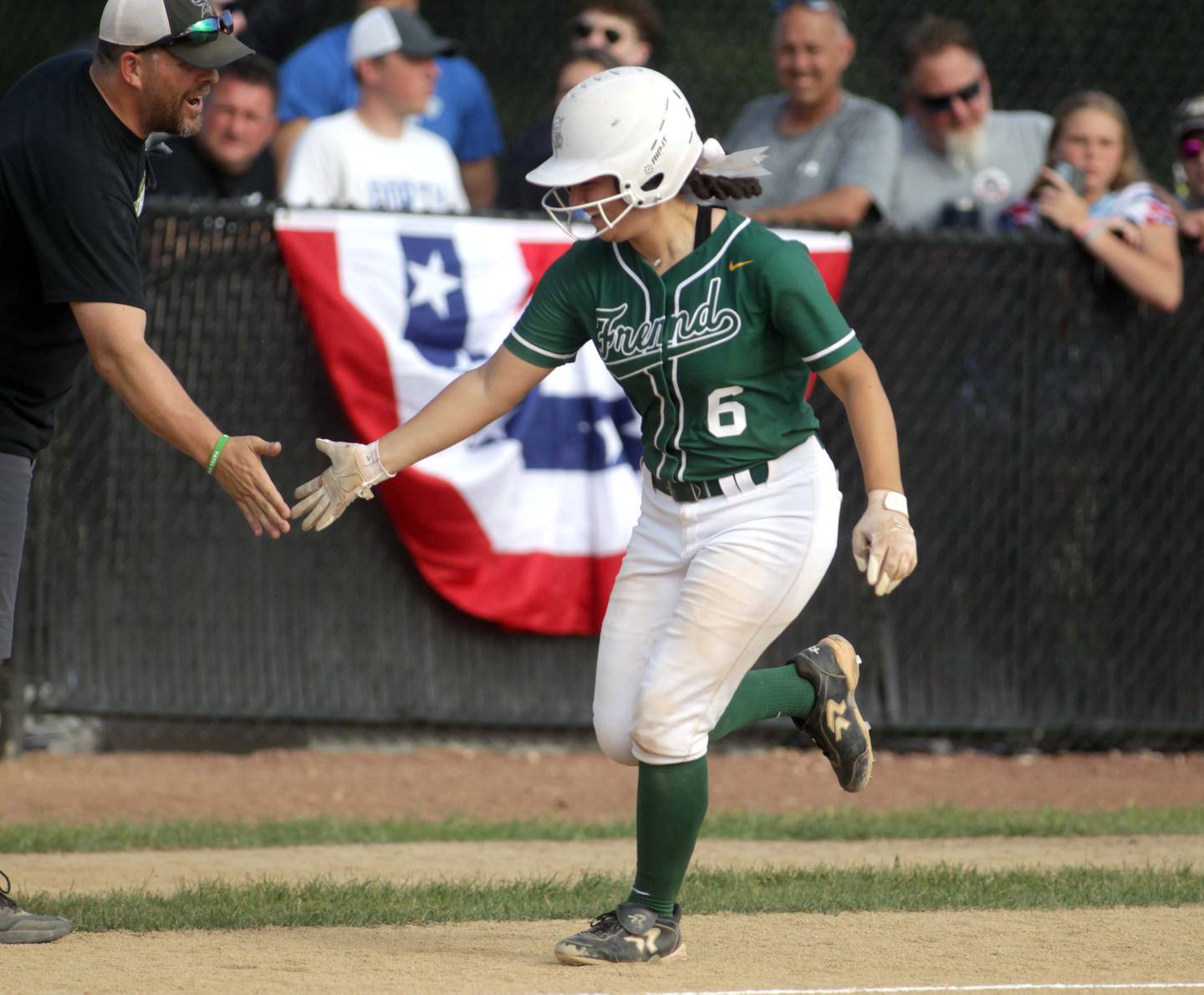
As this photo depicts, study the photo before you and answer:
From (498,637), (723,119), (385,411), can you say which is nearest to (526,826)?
(498,637)

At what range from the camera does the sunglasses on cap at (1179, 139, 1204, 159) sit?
8.06 m

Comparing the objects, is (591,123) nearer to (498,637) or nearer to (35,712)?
(498,637)

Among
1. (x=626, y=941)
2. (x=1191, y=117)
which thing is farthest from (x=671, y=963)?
(x=1191, y=117)

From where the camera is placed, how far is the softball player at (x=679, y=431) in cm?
417

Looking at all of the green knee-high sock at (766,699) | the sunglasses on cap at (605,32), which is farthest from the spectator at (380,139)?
the green knee-high sock at (766,699)

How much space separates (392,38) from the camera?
8.03 m

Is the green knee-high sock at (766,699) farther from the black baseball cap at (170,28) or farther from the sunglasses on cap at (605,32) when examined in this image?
the sunglasses on cap at (605,32)

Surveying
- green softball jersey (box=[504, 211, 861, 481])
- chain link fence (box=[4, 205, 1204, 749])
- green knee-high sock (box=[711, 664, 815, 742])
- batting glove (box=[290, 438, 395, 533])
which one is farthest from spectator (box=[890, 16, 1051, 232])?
batting glove (box=[290, 438, 395, 533])

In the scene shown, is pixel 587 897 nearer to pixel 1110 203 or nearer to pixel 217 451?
pixel 217 451

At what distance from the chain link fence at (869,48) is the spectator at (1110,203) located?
7.44 feet

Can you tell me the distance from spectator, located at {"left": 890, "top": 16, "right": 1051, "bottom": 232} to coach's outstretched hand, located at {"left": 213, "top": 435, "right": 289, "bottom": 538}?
15.1 ft

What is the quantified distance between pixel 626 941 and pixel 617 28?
18.3 ft

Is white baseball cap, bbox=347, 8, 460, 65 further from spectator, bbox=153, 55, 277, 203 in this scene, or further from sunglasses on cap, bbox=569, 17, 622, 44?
sunglasses on cap, bbox=569, 17, 622, 44

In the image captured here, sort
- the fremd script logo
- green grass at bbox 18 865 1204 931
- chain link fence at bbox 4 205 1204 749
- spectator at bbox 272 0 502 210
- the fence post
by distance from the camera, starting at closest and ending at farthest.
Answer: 1. the fremd script logo
2. green grass at bbox 18 865 1204 931
3. the fence post
4. chain link fence at bbox 4 205 1204 749
5. spectator at bbox 272 0 502 210
